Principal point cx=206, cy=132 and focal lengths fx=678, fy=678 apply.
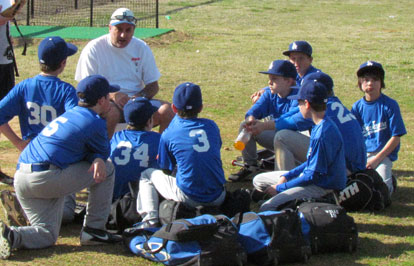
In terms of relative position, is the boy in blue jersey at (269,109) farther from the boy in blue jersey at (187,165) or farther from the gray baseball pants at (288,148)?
the boy in blue jersey at (187,165)

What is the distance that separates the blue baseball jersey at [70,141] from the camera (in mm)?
4973

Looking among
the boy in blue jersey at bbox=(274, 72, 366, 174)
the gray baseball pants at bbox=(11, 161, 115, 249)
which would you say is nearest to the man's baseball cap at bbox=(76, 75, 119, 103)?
the gray baseball pants at bbox=(11, 161, 115, 249)

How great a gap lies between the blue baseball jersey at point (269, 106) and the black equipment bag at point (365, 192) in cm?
136

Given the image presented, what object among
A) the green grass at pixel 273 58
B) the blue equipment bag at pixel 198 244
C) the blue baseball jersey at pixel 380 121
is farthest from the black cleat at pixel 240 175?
the blue equipment bag at pixel 198 244

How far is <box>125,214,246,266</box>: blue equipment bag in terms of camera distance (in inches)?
182

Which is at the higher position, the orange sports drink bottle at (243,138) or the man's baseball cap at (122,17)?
the man's baseball cap at (122,17)

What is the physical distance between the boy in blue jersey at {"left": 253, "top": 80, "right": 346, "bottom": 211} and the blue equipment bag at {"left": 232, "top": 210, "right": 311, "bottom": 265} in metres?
0.71

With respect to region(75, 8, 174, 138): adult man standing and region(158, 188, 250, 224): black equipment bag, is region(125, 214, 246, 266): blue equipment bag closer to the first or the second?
region(158, 188, 250, 224): black equipment bag

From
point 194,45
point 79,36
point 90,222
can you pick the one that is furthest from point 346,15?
point 90,222

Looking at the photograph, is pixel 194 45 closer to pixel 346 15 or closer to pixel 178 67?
pixel 178 67

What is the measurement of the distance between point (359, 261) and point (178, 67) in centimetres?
916

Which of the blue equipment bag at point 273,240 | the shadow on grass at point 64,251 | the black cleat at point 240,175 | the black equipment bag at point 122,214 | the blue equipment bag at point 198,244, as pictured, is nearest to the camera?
the blue equipment bag at point 198,244

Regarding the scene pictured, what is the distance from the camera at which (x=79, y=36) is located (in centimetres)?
1628

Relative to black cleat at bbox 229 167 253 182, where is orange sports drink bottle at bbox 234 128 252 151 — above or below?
above
